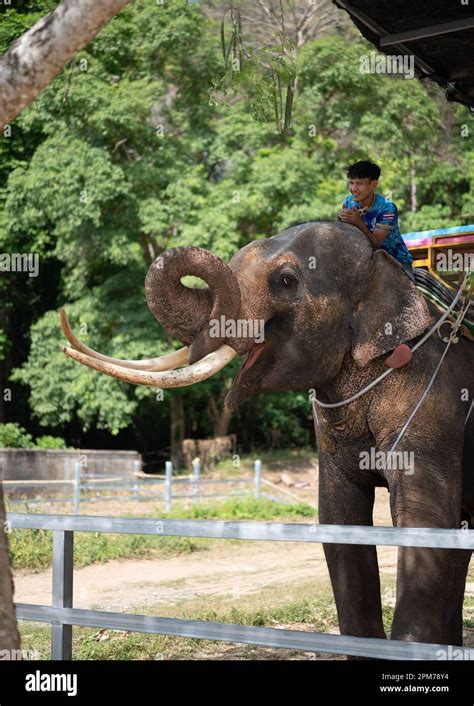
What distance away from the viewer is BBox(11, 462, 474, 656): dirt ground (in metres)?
9.60

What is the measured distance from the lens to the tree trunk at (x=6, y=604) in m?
3.36

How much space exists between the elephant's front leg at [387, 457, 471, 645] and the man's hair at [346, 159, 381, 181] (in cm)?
167

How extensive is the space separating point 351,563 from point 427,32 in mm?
2882

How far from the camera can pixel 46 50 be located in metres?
3.76

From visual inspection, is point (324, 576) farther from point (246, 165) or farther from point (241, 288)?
point (246, 165)

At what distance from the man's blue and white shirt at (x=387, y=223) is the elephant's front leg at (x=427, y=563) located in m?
1.27

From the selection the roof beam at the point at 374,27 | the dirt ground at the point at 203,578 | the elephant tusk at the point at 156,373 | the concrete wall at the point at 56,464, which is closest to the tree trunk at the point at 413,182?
the concrete wall at the point at 56,464

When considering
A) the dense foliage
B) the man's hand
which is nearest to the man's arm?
the man's hand

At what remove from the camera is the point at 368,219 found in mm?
5586

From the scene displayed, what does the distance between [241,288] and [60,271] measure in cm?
2288

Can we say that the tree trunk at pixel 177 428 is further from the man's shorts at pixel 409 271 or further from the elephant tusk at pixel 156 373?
the elephant tusk at pixel 156 373

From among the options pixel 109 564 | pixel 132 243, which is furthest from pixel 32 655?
pixel 132 243

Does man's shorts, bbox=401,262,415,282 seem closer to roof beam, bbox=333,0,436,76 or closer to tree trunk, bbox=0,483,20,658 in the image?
roof beam, bbox=333,0,436,76

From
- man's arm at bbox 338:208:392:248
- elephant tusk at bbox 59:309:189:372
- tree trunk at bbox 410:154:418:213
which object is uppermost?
tree trunk at bbox 410:154:418:213
